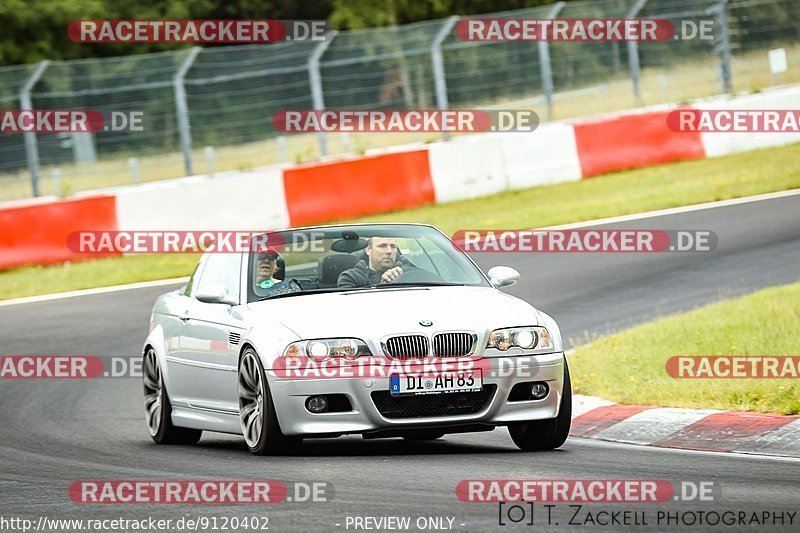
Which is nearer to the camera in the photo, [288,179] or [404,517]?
[404,517]

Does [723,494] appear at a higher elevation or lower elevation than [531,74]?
lower

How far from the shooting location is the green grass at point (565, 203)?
19.5m

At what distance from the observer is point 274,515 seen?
21.4 feet

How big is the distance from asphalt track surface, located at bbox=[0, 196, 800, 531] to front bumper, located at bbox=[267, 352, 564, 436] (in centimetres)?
19

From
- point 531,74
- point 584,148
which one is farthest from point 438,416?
point 531,74

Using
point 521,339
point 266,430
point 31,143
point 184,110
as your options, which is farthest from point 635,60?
point 266,430

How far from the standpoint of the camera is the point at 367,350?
8.47 meters

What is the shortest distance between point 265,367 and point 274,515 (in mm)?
2175

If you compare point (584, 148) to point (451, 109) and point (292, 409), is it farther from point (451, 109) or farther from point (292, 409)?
point (292, 409)

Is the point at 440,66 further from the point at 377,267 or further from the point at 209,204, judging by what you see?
the point at 377,267

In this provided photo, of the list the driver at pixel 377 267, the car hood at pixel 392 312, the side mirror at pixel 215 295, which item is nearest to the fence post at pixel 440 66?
the driver at pixel 377 267

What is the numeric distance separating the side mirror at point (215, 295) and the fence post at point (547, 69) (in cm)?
1502

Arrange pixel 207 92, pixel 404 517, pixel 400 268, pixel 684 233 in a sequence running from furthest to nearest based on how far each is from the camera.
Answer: pixel 207 92, pixel 684 233, pixel 400 268, pixel 404 517

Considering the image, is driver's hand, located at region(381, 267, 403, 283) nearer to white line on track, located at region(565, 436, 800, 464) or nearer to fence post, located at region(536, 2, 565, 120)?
white line on track, located at region(565, 436, 800, 464)
